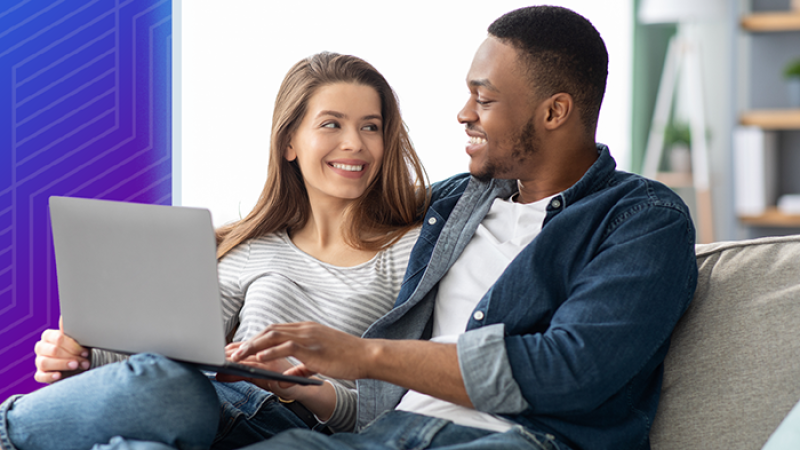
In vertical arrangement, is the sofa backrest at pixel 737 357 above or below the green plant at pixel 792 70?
below

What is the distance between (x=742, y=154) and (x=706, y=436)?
10.1 ft

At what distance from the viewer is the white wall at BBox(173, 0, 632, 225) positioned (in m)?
2.72

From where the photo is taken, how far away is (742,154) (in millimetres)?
3781

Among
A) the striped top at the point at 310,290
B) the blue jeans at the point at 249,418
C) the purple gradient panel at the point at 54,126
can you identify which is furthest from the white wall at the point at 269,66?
the blue jeans at the point at 249,418

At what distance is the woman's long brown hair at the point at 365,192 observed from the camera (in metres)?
1.58

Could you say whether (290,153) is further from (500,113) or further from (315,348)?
(315,348)

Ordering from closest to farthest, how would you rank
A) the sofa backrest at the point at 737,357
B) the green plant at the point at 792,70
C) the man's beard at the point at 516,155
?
the sofa backrest at the point at 737,357, the man's beard at the point at 516,155, the green plant at the point at 792,70

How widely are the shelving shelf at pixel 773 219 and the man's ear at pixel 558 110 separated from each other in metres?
2.82

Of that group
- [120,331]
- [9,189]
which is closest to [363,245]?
[120,331]

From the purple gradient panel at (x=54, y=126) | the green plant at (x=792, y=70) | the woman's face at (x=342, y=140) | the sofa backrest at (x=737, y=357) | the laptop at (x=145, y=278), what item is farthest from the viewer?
the green plant at (x=792, y=70)

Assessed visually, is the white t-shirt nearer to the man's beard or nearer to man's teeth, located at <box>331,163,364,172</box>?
the man's beard

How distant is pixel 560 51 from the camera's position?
133cm

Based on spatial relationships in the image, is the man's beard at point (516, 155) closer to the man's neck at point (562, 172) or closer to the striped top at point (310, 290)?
the man's neck at point (562, 172)

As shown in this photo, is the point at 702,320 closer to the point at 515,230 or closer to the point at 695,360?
the point at 695,360
